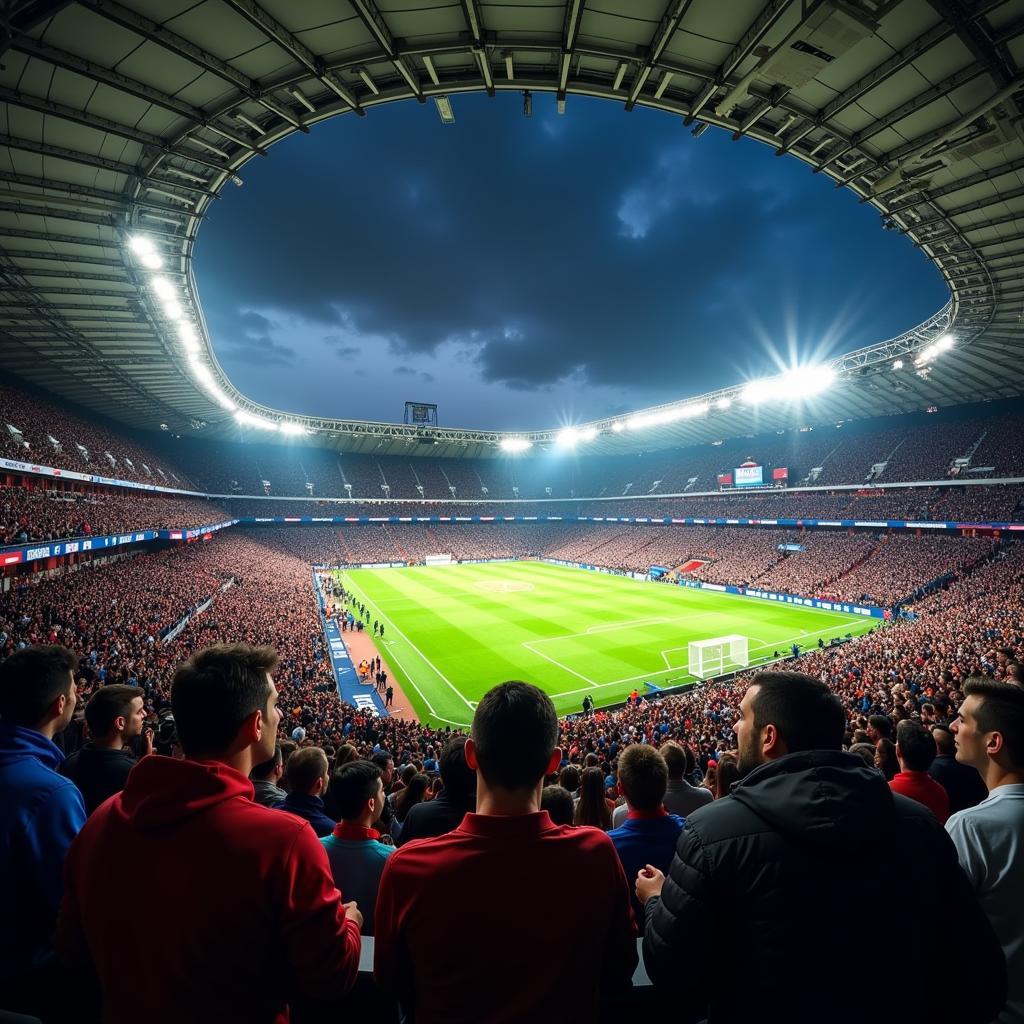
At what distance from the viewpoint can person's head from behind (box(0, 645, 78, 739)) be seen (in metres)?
3.20

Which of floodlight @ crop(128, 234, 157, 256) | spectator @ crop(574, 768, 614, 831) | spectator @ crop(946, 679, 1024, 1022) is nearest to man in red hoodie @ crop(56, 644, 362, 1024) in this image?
spectator @ crop(946, 679, 1024, 1022)

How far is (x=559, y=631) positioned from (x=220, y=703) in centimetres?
3232

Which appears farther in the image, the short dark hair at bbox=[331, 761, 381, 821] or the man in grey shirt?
the man in grey shirt

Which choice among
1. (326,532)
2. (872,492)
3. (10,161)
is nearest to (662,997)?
(10,161)

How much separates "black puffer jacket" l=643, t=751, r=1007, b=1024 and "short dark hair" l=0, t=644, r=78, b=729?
3.83 m

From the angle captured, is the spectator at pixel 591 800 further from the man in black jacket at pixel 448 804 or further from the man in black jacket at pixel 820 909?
the man in black jacket at pixel 820 909

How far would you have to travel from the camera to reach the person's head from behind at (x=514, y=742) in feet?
6.73

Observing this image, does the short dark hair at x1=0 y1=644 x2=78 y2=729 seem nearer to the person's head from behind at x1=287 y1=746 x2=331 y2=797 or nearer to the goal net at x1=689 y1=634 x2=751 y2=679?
the person's head from behind at x1=287 y1=746 x2=331 y2=797

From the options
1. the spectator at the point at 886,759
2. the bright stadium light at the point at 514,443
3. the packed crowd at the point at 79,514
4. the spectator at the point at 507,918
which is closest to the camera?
the spectator at the point at 507,918

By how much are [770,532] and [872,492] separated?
10046mm

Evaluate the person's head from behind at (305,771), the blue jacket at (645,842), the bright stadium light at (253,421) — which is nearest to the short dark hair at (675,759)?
the blue jacket at (645,842)

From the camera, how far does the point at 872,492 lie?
163 ft

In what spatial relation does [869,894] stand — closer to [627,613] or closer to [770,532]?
[627,613]

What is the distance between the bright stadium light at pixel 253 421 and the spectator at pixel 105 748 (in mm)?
54951
